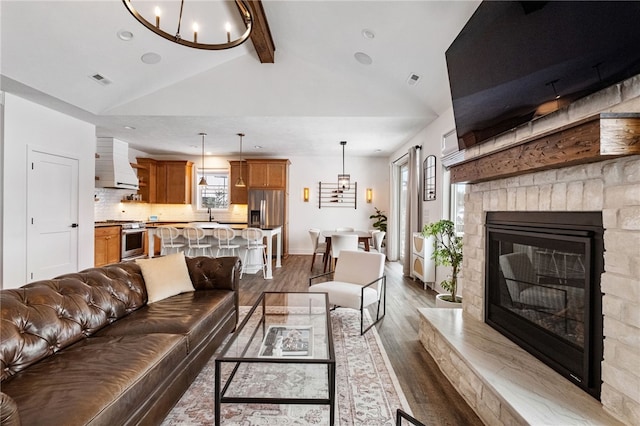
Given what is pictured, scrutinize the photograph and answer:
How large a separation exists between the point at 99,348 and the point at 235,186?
697 centimetres

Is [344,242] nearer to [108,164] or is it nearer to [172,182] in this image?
[108,164]

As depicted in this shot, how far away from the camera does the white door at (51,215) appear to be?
14.1 feet

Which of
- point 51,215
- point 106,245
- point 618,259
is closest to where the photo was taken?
point 618,259

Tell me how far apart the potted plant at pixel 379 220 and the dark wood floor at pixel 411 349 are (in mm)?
2481

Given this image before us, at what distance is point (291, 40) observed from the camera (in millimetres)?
4234

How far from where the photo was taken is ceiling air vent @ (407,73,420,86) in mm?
3928

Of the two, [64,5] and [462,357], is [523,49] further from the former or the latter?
[64,5]

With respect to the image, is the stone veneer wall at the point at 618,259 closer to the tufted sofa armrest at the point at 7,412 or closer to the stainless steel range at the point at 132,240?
the tufted sofa armrest at the point at 7,412

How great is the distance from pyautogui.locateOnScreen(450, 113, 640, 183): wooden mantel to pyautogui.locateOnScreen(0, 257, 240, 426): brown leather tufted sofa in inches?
91.2

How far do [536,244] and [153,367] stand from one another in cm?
242

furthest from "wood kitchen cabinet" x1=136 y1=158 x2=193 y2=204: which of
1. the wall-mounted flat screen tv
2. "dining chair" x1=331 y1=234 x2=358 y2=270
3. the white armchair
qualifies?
the wall-mounted flat screen tv

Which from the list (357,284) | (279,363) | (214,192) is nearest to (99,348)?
(279,363)

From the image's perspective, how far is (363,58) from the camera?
400cm

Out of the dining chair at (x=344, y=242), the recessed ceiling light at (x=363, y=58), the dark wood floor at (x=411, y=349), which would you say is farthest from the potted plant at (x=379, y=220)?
the recessed ceiling light at (x=363, y=58)
